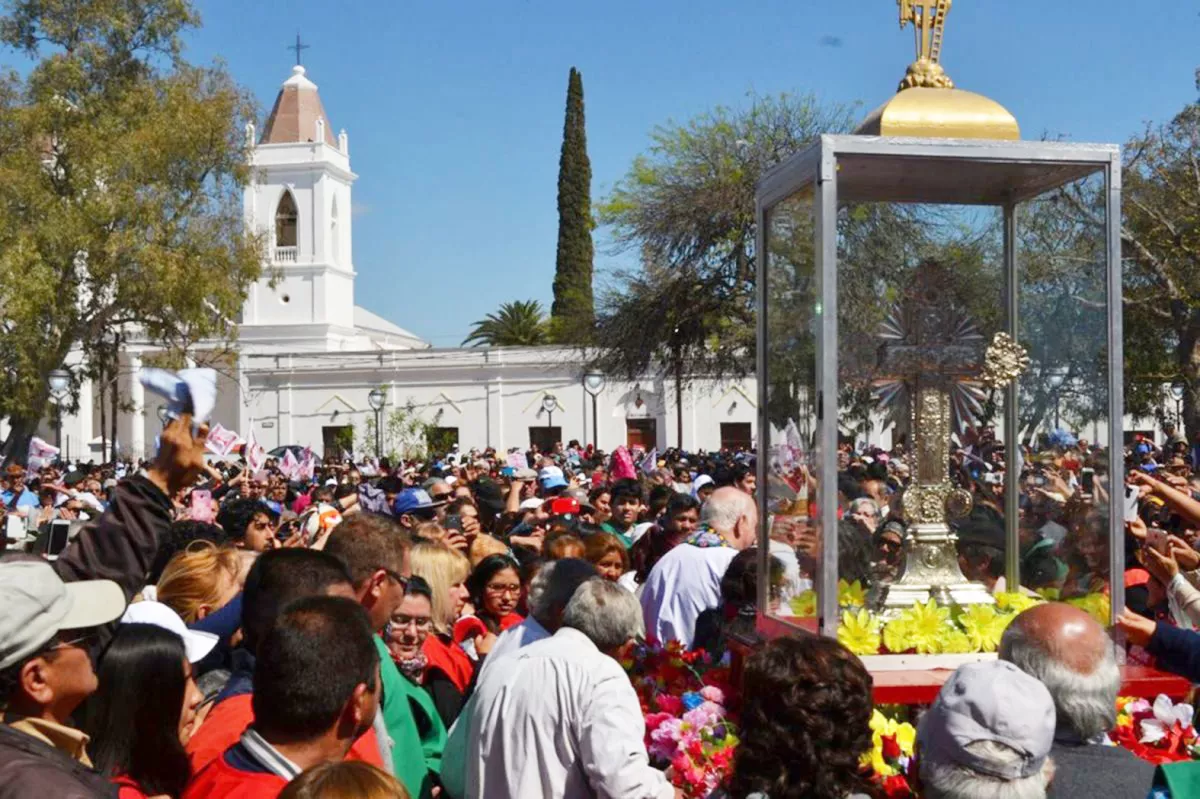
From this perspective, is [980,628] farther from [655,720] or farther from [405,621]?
[405,621]

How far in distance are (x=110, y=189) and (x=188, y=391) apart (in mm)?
32500

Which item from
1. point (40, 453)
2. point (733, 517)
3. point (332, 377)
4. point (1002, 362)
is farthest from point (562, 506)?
point (332, 377)

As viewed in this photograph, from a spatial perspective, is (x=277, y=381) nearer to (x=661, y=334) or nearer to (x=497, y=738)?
(x=661, y=334)

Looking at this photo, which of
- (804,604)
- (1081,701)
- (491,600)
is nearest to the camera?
(1081,701)

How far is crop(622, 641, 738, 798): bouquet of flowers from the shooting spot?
510 cm

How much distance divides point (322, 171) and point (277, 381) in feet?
38.5

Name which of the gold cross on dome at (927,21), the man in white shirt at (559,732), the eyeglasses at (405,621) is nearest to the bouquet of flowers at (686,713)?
the man in white shirt at (559,732)

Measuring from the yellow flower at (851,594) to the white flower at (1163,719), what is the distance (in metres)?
1.29

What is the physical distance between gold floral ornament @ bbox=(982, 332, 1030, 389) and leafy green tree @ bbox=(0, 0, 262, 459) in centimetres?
3048

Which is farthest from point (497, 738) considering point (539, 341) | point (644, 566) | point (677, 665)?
point (539, 341)

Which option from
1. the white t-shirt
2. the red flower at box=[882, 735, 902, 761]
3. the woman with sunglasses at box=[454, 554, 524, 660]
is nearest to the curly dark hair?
the red flower at box=[882, 735, 902, 761]

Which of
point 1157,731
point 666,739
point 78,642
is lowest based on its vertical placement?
point 666,739

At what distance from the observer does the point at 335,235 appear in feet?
246

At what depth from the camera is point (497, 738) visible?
187 inches
